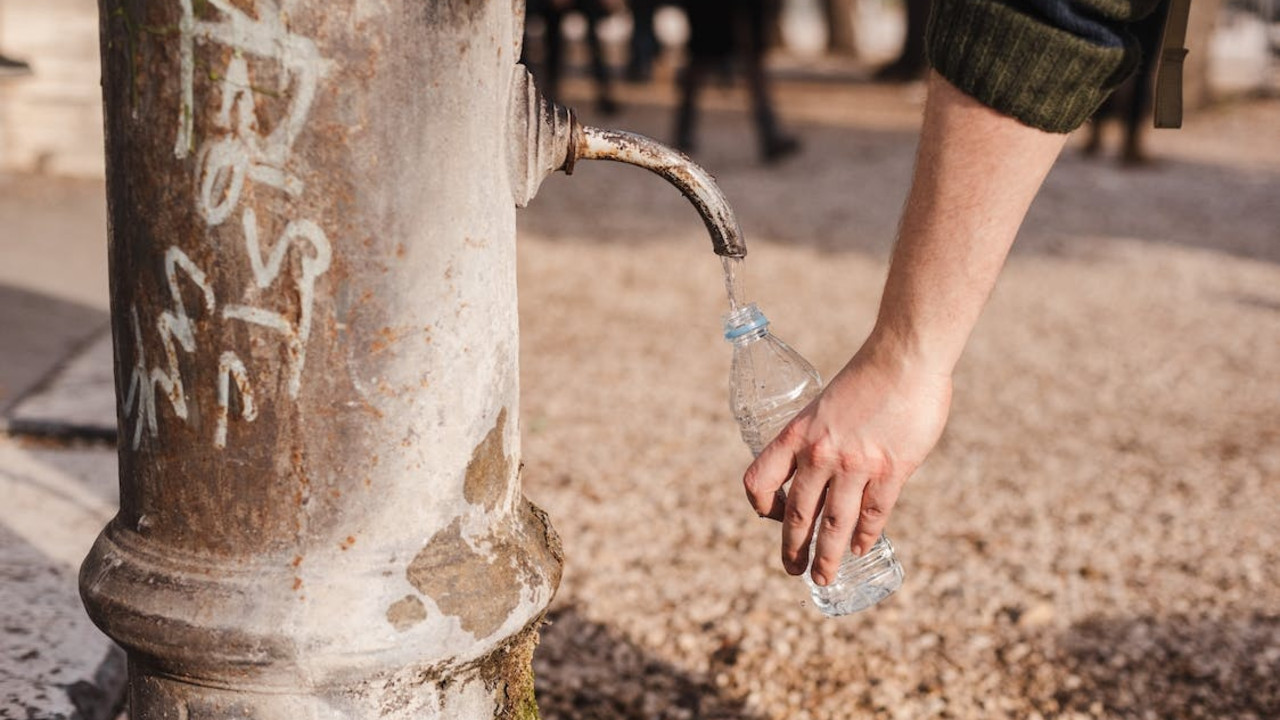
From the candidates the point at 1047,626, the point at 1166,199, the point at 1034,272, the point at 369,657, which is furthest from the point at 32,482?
the point at 1166,199

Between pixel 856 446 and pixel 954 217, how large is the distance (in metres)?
0.28

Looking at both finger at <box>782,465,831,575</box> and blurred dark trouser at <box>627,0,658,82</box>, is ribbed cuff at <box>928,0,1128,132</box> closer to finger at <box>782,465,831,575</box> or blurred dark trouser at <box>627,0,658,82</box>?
finger at <box>782,465,831,575</box>

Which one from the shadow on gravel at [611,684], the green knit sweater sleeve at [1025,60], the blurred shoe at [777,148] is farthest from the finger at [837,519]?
the blurred shoe at [777,148]

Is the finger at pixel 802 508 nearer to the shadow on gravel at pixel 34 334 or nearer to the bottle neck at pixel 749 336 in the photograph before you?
the bottle neck at pixel 749 336

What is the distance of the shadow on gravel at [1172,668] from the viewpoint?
277 cm

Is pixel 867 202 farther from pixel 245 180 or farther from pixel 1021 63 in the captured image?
pixel 245 180

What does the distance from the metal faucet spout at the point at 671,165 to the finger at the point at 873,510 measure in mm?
349

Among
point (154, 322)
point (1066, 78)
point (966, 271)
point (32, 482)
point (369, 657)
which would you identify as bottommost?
point (32, 482)

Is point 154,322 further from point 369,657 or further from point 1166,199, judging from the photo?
point 1166,199

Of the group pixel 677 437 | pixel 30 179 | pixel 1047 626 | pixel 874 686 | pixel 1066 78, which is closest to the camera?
pixel 1066 78

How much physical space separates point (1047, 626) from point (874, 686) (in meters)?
0.55

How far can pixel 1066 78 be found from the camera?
1327 mm

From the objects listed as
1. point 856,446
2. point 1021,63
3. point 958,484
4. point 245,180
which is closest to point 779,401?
point 856,446

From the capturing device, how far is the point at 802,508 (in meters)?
1.57
